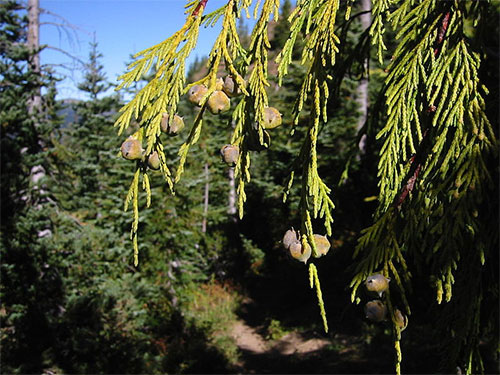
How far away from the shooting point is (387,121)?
1583mm

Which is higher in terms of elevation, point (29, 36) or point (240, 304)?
point (29, 36)

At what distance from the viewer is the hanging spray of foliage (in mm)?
1305

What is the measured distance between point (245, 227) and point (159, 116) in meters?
19.0

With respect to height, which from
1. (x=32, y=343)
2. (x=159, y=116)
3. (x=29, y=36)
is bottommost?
(x=32, y=343)

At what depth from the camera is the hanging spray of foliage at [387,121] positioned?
4.28ft

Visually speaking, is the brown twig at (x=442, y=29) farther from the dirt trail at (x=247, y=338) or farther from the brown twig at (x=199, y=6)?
the dirt trail at (x=247, y=338)

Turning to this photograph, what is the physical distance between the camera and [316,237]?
1.34 m

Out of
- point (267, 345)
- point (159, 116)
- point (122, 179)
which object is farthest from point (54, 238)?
point (159, 116)

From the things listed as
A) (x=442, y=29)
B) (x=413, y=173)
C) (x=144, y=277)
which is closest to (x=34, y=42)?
(x=144, y=277)

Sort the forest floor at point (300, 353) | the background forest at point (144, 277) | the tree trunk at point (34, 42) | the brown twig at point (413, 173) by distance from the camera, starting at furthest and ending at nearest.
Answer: the forest floor at point (300, 353), the tree trunk at point (34, 42), the background forest at point (144, 277), the brown twig at point (413, 173)

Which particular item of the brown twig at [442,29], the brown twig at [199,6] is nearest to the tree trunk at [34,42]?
the brown twig at [199,6]

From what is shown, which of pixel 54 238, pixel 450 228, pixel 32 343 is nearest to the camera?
pixel 450 228

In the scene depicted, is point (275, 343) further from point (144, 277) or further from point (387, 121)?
point (387, 121)

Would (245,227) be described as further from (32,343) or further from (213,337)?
(32,343)
